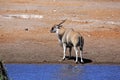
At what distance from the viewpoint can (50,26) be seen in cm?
2541

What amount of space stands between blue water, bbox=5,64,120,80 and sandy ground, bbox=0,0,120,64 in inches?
35.4

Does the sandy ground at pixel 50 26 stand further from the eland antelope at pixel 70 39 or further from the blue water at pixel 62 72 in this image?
the blue water at pixel 62 72

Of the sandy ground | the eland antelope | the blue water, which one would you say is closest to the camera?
the blue water

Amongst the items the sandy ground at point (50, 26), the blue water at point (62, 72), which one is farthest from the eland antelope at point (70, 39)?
the blue water at point (62, 72)

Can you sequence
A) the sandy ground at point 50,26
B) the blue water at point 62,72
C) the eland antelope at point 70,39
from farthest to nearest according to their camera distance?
the sandy ground at point 50,26
the eland antelope at point 70,39
the blue water at point 62,72

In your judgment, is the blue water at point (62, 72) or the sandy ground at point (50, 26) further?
the sandy ground at point (50, 26)

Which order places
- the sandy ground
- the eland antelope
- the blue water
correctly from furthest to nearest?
the sandy ground
the eland antelope
the blue water

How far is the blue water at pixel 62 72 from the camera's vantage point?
15011 millimetres

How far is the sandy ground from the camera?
1892 centimetres

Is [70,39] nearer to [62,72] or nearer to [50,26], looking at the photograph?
[62,72]

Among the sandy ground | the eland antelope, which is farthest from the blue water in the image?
the sandy ground

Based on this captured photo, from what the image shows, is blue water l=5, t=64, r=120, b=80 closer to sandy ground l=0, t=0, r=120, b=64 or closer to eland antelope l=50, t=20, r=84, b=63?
eland antelope l=50, t=20, r=84, b=63

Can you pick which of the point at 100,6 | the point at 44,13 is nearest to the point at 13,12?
the point at 44,13

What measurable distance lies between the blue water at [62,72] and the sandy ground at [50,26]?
900mm
